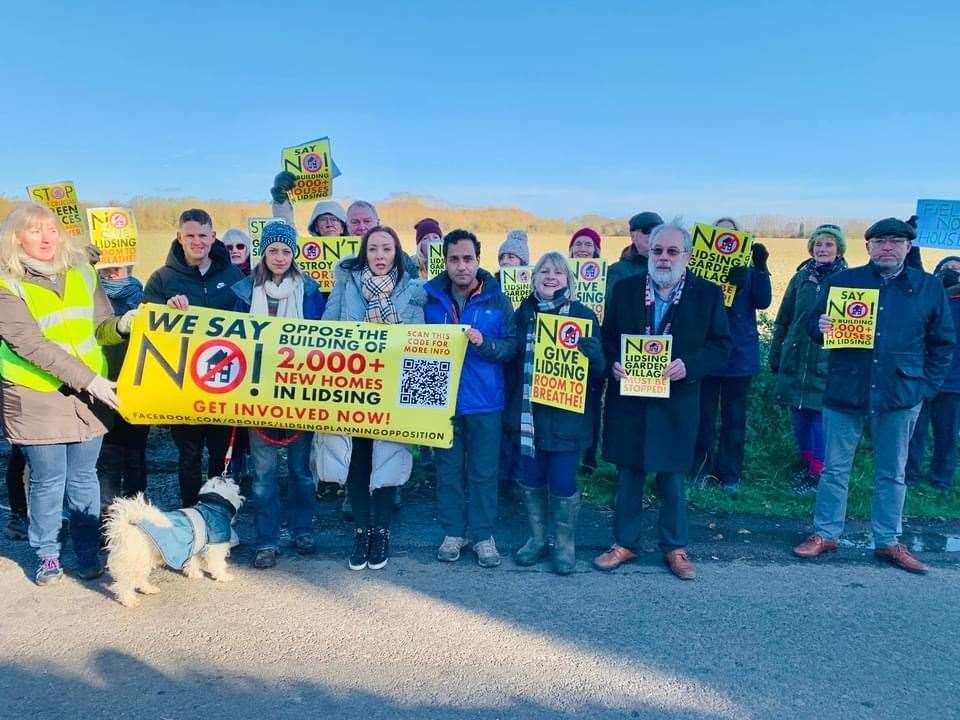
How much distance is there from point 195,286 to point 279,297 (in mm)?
630

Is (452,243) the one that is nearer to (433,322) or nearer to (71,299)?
(433,322)

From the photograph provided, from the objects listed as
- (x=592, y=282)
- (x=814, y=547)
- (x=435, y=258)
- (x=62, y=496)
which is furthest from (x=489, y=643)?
(x=435, y=258)

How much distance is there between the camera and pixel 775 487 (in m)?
6.69

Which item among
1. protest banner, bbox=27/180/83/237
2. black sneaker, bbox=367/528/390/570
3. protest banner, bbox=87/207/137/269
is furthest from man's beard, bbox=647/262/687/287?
protest banner, bbox=27/180/83/237

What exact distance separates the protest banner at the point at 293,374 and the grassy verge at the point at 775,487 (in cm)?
227

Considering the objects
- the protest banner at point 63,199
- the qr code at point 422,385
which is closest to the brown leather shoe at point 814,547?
the qr code at point 422,385

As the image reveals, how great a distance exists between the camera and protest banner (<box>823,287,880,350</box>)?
16.6 feet

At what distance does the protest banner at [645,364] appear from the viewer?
4.68m

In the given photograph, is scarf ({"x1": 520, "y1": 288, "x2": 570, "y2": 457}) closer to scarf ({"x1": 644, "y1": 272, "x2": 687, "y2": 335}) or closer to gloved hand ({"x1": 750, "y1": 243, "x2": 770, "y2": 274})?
scarf ({"x1": 644, "y1": 272, "x2": 687, "y2": 335})

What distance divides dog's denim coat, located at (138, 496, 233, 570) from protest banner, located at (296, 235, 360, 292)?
10.1ft

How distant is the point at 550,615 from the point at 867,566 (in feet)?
7.87

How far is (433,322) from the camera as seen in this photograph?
16.2 ft

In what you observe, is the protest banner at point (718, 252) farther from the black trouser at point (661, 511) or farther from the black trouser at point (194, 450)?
the black trouser at point (194, 450)

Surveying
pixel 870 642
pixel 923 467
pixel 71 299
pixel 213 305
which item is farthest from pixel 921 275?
pixel 71 299
